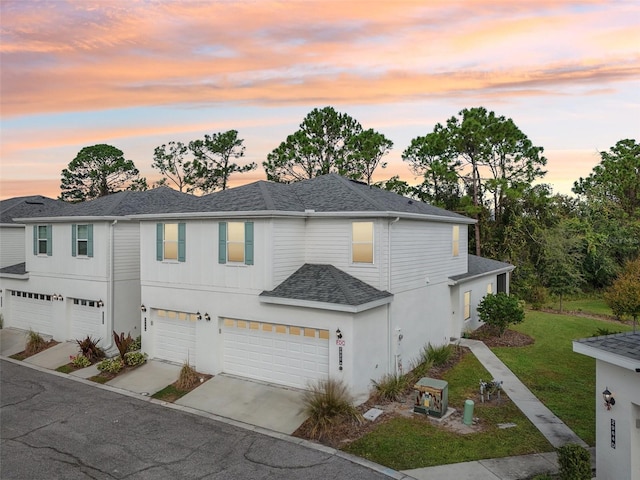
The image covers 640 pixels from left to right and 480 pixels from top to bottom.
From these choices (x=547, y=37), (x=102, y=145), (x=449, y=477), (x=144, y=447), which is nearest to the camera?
(x=449, y=477)

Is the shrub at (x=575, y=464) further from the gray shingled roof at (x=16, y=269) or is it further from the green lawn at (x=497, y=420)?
the gray shingled roof at (x=16, y=269)

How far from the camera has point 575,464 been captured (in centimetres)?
768

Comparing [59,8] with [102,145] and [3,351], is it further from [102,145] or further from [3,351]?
[102,145]

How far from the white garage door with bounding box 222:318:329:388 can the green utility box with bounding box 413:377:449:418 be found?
109 inches

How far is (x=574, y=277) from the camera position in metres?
28.8

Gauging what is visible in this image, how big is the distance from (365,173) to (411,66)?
1824 centimetres

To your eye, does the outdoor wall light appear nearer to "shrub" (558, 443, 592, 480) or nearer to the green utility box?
"shrub" (558, 443, 592, 480)

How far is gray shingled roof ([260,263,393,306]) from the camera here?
486 inches

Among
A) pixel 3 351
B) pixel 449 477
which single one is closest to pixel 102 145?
pixel 3 351

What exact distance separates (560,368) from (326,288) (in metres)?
9.85

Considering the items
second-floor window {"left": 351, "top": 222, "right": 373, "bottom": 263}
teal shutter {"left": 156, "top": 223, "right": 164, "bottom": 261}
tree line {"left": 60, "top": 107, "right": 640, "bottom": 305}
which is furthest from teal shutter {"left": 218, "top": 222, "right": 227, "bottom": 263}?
tree line {"left": 60, "top": 107, "right": 640, "bottom": 305}

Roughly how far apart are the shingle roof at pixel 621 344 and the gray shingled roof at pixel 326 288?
18.9 feet

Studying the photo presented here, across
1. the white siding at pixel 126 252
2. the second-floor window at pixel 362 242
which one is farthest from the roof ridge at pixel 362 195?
the white siding at pixel 126 252

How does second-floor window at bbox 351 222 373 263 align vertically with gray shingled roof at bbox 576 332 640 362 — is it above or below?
above
